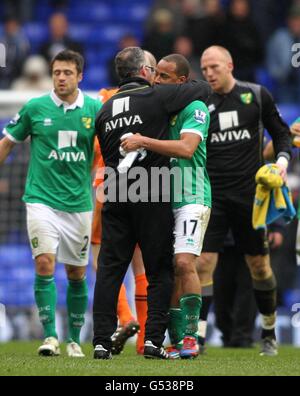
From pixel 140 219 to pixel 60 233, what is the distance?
1.40 m

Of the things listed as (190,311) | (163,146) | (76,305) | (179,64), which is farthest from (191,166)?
(76,305)

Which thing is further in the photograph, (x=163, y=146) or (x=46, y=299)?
(x=46, y=299)

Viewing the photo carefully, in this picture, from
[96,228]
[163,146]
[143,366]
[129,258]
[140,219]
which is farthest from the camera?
[96,228]

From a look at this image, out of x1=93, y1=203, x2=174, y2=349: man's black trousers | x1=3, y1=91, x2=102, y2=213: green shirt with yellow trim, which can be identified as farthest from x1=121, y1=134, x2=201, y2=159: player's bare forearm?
x1=3, y1=91, x2=102, y2=213: green shirt with yellow trim

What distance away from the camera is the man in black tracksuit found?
845 cm

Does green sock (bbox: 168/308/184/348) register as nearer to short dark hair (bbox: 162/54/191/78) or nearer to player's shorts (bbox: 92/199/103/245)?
player's shorts (bbox: 92/199/103/245)

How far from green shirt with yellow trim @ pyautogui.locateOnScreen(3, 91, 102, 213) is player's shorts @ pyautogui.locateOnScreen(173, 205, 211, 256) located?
132cm

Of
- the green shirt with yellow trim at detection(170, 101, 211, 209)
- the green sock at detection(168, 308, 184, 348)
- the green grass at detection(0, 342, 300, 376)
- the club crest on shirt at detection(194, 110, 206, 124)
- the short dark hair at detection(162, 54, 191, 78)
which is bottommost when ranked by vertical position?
the green grass at detection(0, 342, 300, 376)

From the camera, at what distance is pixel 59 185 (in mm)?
Answer: 9656

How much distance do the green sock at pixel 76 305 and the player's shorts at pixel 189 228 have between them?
153 cm

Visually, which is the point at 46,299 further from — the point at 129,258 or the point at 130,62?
the point at 130,62

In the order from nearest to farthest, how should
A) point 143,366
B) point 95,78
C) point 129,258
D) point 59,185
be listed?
point 143,366 → point 129,258 → point 59,185 → point 95,78

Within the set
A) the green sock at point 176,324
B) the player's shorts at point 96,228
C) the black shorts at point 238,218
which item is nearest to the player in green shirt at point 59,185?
the player's shorts at point 96,228
